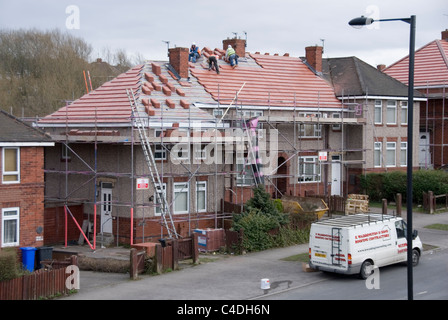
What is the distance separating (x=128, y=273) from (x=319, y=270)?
20.6ft

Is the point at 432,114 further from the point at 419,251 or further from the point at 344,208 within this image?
the point at 419,251

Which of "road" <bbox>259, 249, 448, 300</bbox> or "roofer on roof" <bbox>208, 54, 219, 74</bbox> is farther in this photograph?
"roofer on roof" <bbox>208, 54, 219, 74</bbox>

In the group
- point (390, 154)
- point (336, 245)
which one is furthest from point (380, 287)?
point (390, 154)

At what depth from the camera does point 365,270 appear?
20.5 m

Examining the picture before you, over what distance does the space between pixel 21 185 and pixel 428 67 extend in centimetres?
3026

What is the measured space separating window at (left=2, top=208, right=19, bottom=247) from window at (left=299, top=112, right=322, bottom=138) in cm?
1629

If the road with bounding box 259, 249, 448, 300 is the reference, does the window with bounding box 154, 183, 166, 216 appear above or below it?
above

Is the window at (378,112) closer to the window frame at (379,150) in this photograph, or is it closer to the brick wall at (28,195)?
the window frame at (379,150)

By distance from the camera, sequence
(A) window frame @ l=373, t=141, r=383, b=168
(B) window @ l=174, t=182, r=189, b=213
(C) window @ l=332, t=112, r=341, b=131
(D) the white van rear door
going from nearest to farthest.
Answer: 1. (D) the white van rear door
2. (B) window @ l=174, t=182, r=189, b=213
3. (C) window @ l=332, t=112, r=341, b=131
4. (A) window frame @ l=373, t=141, r=383, b=168

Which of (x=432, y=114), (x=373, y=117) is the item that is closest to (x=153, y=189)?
(x=373, y=117)

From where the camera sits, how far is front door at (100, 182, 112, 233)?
92.8ft

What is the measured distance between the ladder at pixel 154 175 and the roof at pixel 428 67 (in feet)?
75.0

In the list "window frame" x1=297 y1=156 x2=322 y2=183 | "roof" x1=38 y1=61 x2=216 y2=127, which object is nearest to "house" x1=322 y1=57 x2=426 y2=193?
"window frame" x1=297 y1=156 x2=322 y2=183

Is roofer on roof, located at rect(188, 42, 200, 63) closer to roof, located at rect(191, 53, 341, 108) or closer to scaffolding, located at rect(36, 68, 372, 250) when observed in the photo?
roof, located at rect(191, 53, 341, 108)
